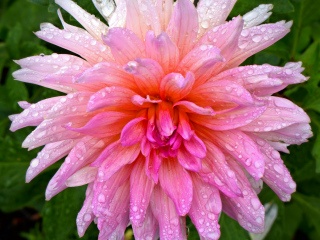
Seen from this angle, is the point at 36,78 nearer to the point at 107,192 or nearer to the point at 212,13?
the point at 107,192

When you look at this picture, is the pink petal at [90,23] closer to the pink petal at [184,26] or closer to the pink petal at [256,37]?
the pink petal at [184,26]

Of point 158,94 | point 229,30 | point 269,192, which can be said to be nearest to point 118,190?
point 158,94

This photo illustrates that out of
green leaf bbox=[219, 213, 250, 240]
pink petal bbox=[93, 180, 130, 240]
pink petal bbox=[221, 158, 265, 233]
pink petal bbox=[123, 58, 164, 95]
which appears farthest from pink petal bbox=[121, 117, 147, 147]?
green leaf bbox=[219, 213, 250, 240]

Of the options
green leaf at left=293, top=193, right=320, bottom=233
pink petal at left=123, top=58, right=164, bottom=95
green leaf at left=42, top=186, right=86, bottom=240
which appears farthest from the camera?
green leaf at left=293, top=193, right=320, bottom=233

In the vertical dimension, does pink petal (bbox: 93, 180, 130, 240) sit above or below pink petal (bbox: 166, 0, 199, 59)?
below

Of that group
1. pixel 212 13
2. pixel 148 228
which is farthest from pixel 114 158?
pixel 212 13

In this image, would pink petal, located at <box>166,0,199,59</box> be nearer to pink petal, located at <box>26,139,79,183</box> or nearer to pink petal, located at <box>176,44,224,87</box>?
pink petal, located at <box>176,44,224,87</box>

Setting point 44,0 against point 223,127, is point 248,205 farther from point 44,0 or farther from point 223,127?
point 44,0
